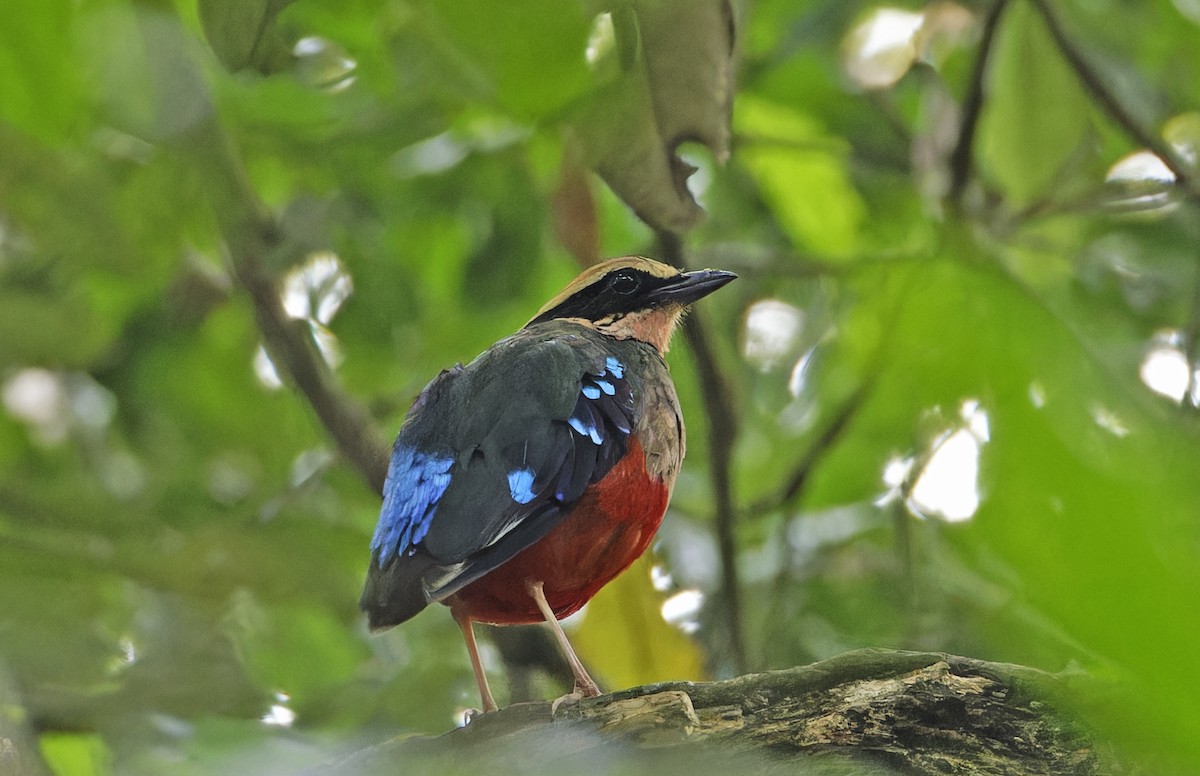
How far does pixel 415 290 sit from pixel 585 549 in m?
2.73

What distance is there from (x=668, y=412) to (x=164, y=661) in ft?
7.65

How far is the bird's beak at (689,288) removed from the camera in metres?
4.11

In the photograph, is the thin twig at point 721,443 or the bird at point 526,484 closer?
the bird at point 526,484

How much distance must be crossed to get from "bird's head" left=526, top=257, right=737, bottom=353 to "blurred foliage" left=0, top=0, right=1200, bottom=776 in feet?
2.00

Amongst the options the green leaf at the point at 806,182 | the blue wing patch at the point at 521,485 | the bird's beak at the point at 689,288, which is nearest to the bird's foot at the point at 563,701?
the blue wing patch at the point at 521,485

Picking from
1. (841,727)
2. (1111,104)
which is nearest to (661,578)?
(1111,104)

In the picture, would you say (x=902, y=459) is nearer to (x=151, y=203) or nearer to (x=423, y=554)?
(x=423, y=554)

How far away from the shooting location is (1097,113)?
6531 millimetres

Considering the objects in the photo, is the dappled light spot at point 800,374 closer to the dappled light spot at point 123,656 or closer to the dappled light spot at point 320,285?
the dappled light spot at point 320,285

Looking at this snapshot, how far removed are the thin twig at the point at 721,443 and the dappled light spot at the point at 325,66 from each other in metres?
1.64

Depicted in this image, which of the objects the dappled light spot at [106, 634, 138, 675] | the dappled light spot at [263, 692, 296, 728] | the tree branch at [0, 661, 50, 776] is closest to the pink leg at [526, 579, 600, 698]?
the dappled light spot at [263, 692, 296, 728]

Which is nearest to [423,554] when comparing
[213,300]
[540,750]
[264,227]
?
[540,750]

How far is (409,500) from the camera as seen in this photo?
11.1ft

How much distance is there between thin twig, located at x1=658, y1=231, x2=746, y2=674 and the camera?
5.16 meters
